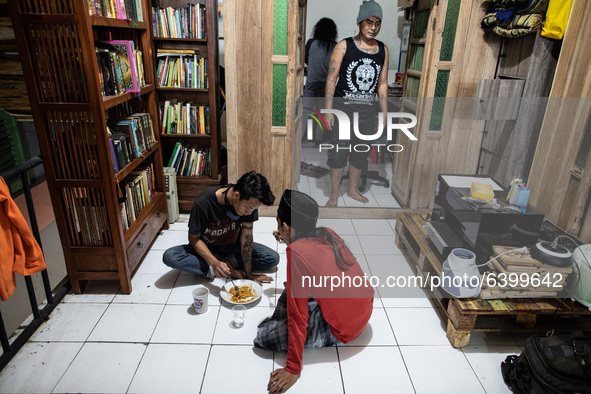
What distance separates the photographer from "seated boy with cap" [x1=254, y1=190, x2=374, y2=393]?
5.65 feet

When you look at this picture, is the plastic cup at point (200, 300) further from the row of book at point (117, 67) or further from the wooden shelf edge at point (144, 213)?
the row of book at point (117, 67)

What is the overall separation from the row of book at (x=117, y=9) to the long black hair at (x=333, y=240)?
5.51 feet

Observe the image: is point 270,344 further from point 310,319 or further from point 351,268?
point 351,268

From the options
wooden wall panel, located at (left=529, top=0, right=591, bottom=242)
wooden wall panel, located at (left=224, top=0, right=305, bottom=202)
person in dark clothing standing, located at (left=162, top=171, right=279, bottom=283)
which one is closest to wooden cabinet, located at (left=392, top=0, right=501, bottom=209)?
wooden wall panel, located at (left=529, top=0, right=591, bottom=242)

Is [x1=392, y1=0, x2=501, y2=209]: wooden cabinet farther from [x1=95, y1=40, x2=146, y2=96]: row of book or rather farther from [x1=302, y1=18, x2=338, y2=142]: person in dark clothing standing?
[x1=95, y1=40, x2=146, y2=96]: row of book

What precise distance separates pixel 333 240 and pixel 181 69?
92.3 inches

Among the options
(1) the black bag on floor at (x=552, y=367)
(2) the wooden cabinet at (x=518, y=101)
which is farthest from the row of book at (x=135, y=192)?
(2) the wooden cabinet at (x=518, y=101)

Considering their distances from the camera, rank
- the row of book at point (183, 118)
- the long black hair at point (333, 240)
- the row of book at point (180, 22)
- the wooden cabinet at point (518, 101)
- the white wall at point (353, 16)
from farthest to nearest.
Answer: the white wall at point (353, 16) → the row of book at point (183, 118) → the row of book at point (180, 22) → the wooden cabinet at point (518, 101) → the long black hair at point (333, 240)

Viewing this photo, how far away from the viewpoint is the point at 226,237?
255 centimetres

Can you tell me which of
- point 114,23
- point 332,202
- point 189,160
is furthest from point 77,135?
point 332,202

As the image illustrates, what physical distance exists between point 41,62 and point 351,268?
196cm

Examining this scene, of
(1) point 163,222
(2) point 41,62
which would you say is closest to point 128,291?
(1) point 163,222

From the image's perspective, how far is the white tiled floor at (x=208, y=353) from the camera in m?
1.83

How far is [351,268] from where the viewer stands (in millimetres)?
1841
